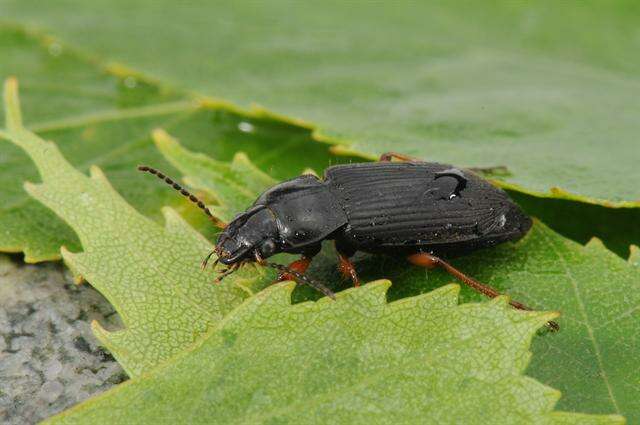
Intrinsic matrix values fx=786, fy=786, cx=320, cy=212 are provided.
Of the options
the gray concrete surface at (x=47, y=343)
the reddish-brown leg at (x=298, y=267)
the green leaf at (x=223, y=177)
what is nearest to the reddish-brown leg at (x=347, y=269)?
the reddish-brown leg at (x=298, y=267)

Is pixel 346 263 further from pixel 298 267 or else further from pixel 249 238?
pixel 249 238

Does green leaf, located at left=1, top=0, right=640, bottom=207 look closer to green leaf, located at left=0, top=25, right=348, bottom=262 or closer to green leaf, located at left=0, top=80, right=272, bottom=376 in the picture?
green leaf, located at left=0, top=25, right=348, bottom=262

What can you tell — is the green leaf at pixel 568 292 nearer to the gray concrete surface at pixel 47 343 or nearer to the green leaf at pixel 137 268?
the green leaf at pixel 137 268

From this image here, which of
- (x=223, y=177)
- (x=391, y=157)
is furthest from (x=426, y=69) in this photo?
(x=223, y=177)

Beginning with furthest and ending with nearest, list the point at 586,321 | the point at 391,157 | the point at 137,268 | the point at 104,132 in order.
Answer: the point at 104,132 < the point at 391,157 < the point at 137,268 < the point at 586,321

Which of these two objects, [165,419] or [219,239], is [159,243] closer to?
[219,239]

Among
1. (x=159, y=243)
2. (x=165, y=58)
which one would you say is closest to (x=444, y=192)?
(x=159, y=243)
